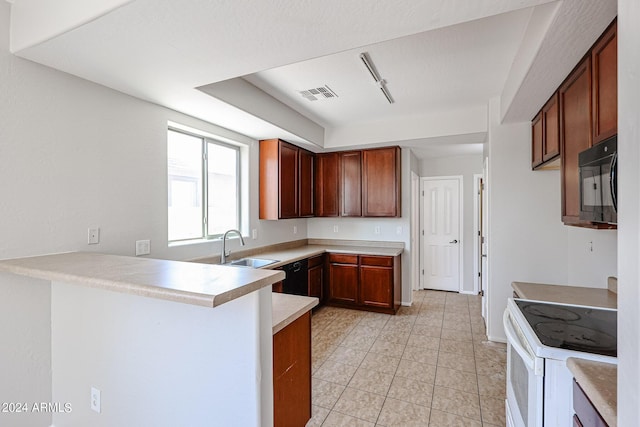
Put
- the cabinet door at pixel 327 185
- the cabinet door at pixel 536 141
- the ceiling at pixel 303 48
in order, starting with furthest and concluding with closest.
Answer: the cabinet door at pixel 327 185, the cabinet door at pixel 536 141, the ceiling at pixel 303 48

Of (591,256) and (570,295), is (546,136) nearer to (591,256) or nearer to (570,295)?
(591,256)

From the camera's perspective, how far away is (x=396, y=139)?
378 centimetres

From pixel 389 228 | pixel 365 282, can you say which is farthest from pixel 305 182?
pixel 365 282

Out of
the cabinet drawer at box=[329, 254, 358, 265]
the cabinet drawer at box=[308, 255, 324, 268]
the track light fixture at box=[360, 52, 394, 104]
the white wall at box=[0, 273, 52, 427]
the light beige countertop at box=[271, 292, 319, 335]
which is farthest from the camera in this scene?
the cabinet drawer at box=[329, 254, 358, 265]

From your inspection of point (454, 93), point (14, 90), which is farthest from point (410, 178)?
point (14, 90)

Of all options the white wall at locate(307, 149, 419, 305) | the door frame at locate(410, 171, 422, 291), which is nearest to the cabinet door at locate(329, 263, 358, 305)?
the white wall at locate(307, 149, 419, 305)

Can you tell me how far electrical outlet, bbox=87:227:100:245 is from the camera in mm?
1928

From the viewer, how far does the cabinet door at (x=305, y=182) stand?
412cm

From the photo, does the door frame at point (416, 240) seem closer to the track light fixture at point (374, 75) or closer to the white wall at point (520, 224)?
the white wall at point (520, 224)

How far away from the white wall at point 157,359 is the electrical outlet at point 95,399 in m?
0.03

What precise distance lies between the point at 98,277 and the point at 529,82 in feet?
8.88

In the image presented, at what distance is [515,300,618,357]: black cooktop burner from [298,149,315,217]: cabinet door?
2.87m

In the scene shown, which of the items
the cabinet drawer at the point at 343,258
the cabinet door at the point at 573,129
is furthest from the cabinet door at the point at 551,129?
the cabinet drawer at the point at 343,258

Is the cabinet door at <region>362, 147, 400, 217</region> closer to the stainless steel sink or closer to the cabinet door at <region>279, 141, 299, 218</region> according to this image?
the cabinet door at <region>279, 141, 299, 218</region>
